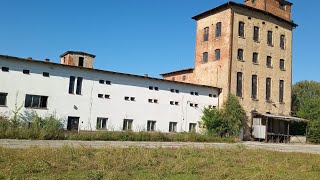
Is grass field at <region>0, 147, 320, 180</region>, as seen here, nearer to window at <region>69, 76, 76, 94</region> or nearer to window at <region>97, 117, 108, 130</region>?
window at <region>69, 76, 76, 94</region>

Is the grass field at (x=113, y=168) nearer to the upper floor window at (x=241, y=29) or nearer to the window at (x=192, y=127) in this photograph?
the window at (x=192, y=127)

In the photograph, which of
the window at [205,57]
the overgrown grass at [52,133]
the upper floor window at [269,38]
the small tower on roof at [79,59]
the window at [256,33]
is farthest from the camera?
the upper floor window at [269,38]

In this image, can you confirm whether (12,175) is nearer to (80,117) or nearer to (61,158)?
(61,158)

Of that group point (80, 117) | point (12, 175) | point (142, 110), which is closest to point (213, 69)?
point (142, 110)

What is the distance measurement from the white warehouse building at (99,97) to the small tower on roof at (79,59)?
794 cm

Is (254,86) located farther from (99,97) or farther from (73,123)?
(73,123)

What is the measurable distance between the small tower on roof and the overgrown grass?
1362 cm

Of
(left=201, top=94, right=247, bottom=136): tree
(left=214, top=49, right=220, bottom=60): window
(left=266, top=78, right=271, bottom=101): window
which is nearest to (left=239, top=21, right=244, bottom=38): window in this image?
(left=214, top=49, right=220, bottom=60): window

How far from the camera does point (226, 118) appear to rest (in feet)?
116

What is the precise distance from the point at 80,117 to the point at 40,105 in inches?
134

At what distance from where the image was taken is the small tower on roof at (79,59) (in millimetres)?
39031

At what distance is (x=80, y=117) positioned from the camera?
28.1m

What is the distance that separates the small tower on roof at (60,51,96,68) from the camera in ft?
128

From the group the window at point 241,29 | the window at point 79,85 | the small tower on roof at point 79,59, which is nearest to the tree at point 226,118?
the window at point 241,29
